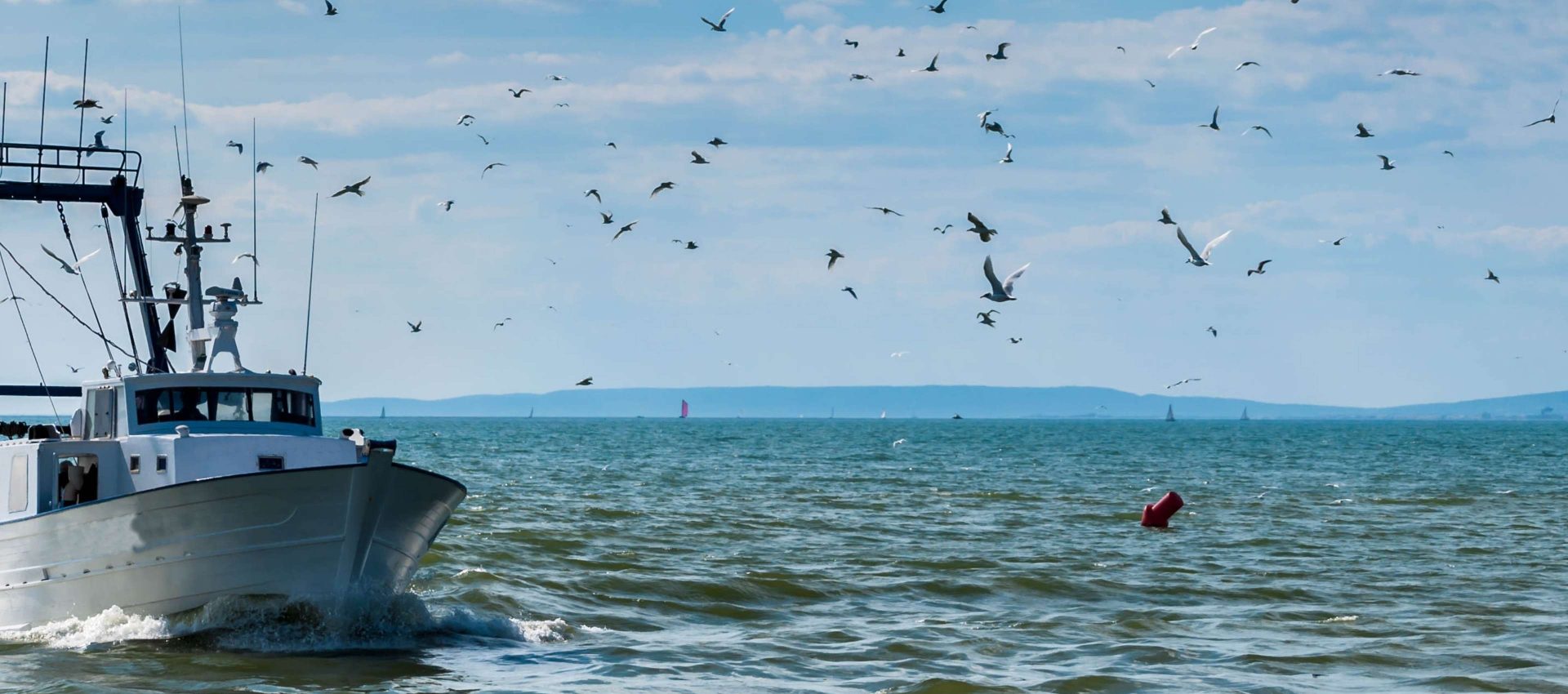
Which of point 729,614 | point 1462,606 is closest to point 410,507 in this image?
point 729,614

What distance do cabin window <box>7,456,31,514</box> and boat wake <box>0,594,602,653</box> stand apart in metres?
1.58

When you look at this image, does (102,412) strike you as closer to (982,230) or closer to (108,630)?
(108,630)

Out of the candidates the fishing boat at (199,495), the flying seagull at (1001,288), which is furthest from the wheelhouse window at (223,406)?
the flying seagull at (1001,288)

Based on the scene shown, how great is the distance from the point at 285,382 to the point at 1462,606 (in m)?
16.7

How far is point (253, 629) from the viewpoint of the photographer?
19.2m

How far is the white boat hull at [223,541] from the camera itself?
61.9ft

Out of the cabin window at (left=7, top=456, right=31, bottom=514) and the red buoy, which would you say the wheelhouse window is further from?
the red buoy

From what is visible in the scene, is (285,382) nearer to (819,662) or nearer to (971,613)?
(819,662)

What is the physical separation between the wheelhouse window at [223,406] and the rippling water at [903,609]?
2.72 meters

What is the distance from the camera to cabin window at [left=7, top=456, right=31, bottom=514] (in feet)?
67.4

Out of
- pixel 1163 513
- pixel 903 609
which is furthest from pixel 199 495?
pixel 1163 513

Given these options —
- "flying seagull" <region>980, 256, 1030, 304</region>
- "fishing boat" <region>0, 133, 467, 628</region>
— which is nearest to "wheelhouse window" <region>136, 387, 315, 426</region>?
"fishing boat" <region>0, 133, 467, 628</region>

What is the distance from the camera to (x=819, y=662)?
19234 millimetres

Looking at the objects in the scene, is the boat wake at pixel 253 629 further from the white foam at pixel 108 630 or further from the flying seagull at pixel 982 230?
the flying seagull at pixel 982 230
